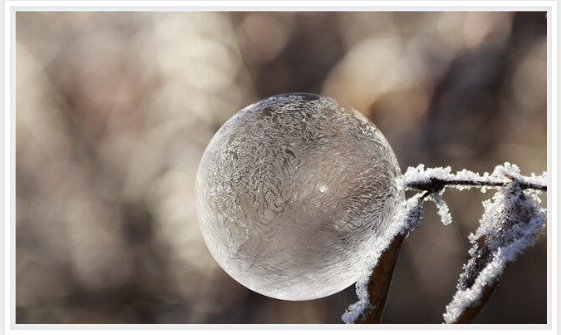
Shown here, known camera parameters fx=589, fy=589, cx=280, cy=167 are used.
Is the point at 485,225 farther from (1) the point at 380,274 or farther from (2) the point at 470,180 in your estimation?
(1) the point at 380,274

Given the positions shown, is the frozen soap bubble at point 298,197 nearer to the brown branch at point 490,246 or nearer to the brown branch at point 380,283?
the brown branch at point 380,283

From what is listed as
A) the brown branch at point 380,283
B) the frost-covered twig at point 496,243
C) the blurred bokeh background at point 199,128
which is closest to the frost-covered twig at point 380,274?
the brown branch at point 380,283

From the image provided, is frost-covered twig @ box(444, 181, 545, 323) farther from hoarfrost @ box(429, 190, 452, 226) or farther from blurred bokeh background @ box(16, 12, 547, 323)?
blurred bokeh background @ box(16, 12, 547, 323)

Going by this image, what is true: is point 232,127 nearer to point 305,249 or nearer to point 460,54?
point 305,249

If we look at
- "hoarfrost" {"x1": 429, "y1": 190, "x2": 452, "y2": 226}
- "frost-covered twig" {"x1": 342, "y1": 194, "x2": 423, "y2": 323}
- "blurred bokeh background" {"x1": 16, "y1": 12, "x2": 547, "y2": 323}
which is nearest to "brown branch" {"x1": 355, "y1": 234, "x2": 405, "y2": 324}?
"frost-covered twig" {"x1": 342, "y1": 194, "x2": 423, "y2": 323}

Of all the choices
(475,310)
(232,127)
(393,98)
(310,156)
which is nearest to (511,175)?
(475,310)

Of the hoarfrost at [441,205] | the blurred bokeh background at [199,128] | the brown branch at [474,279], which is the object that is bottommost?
the brown branch at [474,279]

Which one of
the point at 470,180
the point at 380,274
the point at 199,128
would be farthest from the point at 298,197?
the point at 199,128
